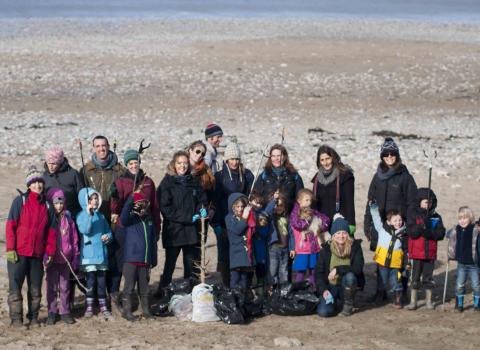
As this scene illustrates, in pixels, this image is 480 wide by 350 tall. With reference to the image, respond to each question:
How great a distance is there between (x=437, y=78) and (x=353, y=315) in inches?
902

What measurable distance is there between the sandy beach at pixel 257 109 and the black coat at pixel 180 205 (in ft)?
3.15

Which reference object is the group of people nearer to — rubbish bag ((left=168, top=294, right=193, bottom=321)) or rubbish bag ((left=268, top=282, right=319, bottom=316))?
rubbish bag ((left=268, top=282, right=319, bottom=316))

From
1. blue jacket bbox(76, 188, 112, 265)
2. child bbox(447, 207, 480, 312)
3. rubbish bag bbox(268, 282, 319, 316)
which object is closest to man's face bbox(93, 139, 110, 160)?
blue jacket bbox(76, 188, 112, 265)

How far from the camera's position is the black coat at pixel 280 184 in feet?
40.9

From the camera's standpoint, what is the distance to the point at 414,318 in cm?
1187

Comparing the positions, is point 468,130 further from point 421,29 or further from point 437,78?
point 421,29

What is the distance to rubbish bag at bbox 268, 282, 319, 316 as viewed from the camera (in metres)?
11.8

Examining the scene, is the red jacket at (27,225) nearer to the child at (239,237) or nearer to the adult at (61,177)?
the adult at (61,177)

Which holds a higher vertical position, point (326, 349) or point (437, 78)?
point (437, 78)

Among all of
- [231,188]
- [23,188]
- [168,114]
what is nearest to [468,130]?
[168,114]

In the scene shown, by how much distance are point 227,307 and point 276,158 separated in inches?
69.7

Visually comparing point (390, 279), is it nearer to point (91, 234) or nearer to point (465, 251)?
point (465, 251)

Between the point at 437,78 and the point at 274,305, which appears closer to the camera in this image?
the point at 274,305

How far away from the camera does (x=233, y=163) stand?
12.5m
